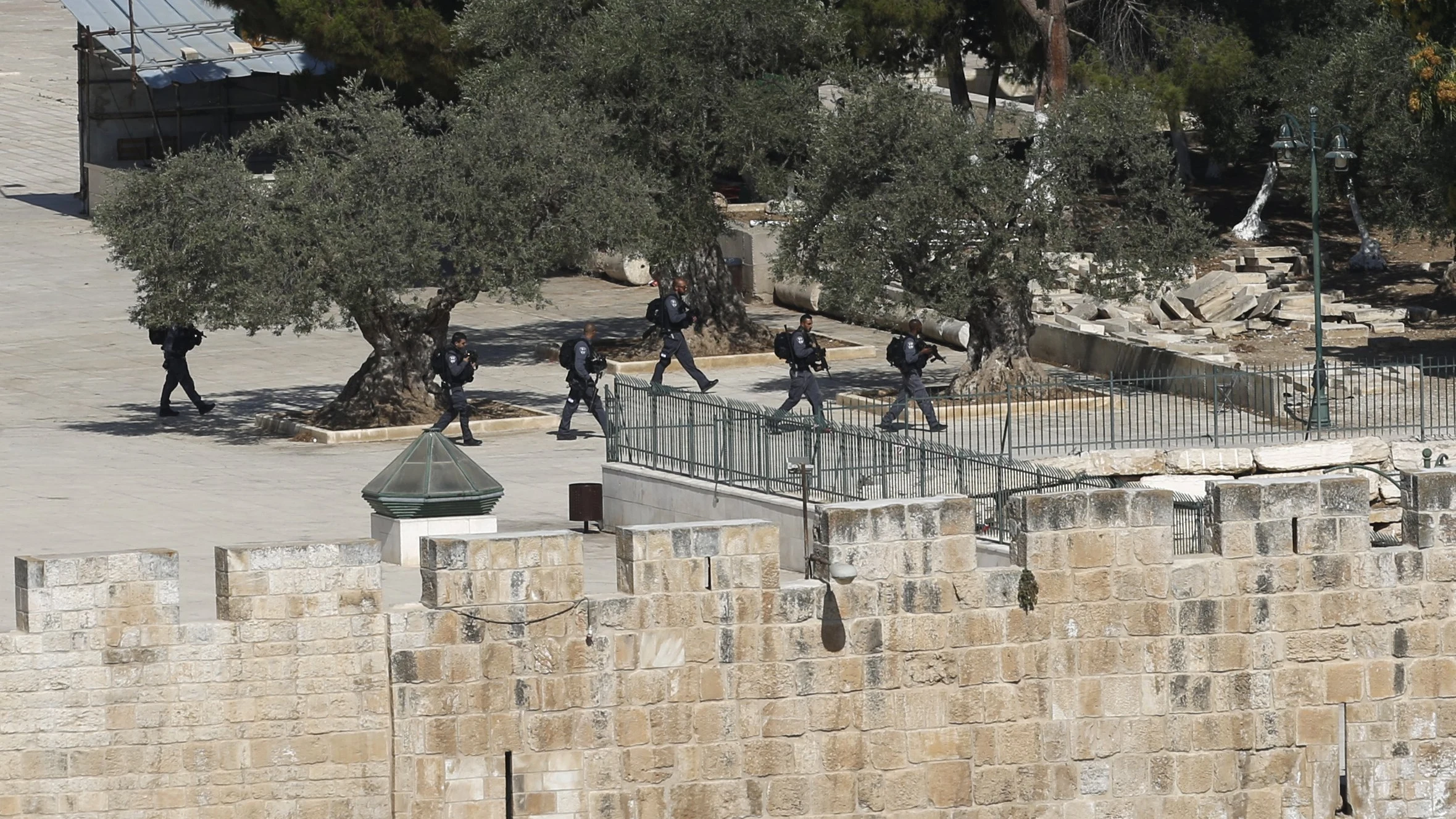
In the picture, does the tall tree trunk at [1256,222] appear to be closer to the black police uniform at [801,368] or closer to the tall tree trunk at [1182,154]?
the tall tree trunk at [1182,154]

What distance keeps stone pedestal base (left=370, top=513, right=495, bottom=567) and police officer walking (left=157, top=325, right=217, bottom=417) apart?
31.1 ft

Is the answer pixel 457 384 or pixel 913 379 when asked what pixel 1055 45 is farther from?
pixel 457 384

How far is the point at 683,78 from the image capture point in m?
31.6

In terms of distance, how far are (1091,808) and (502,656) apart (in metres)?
3.77

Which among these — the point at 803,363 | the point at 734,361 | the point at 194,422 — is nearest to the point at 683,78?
the point at 734,361

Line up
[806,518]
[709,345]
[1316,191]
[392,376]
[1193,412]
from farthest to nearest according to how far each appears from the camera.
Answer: [709,345]
[392,376]
[1316,191]
[1193,412]
[806,518]

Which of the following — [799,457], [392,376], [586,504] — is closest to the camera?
[799,457]

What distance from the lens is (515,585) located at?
46.0 ft

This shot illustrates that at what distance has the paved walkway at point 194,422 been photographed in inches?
859

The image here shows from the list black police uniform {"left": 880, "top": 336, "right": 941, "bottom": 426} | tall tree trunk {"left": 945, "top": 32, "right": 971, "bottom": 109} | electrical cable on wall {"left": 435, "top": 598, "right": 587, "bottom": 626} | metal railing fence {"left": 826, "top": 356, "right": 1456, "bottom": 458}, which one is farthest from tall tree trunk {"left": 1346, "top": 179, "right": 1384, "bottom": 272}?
electrical cable on wall {"left": 435, "top": 598, "right": 587, "bottom": 626}

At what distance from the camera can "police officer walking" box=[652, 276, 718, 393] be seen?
1153 inches

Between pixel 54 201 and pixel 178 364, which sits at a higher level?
pixel 54 201

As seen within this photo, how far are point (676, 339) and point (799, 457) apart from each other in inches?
370

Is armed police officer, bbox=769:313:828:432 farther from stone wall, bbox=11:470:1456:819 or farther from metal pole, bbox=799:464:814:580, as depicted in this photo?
stone wall, bbox=11:470:1456:819
